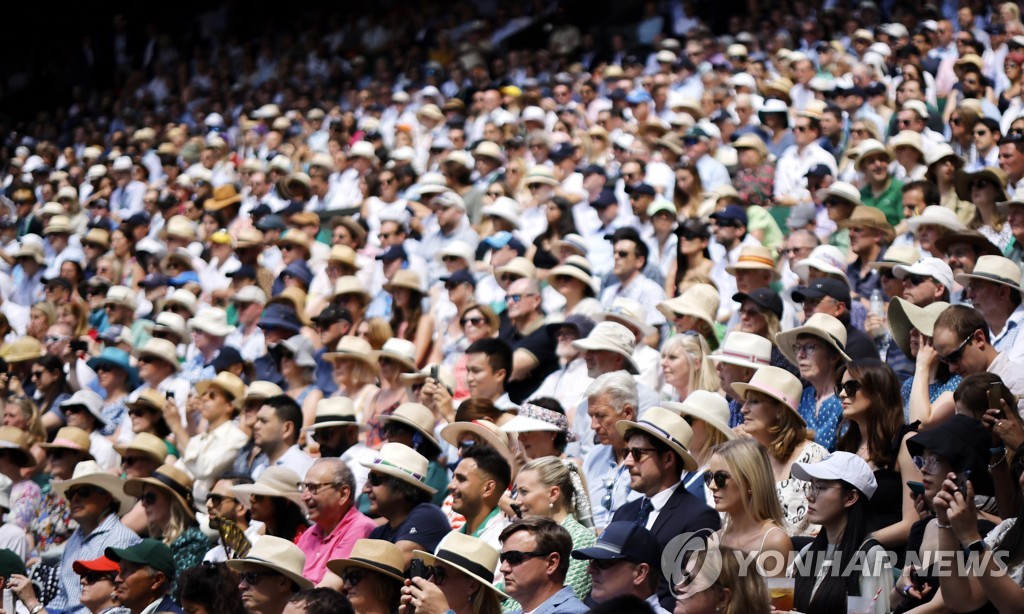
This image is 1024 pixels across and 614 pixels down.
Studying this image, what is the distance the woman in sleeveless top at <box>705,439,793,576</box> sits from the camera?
6.02 m

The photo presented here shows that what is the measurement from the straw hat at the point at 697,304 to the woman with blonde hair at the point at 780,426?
7.29 ft

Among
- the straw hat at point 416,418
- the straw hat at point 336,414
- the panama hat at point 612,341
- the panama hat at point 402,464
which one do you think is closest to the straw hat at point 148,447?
the straw hat at point 336,414

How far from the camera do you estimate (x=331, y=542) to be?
7.87 meters

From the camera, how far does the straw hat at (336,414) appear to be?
916 centimetres

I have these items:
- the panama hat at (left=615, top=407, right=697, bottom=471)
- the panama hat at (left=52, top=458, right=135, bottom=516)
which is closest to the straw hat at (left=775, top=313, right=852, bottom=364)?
the panama hat at (left=615, top=407, right=697, bottom=471)

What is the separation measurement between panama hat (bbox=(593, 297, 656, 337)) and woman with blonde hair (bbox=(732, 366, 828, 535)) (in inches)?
99.6

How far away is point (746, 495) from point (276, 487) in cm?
335

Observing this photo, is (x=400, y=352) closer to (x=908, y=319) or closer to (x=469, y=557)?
(x=908, y=319)

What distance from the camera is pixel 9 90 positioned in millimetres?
29891

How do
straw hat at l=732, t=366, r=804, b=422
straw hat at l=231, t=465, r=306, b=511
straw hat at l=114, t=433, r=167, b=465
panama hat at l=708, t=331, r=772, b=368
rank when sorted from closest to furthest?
straw hat at l=732, t=366, r=804, b=422 < panama hat at l=708, t=331, r=772, b=368 < straw hat at l=231, t=465, r=306, b=511 < straw hat at l=114, t=433, r=167, b=465

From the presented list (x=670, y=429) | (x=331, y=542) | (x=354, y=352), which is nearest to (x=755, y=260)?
(x=354, y=352)

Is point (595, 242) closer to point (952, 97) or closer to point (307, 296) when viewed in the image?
point (307, 296)

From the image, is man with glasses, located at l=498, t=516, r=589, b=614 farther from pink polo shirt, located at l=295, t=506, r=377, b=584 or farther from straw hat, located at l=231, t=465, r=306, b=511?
straw hat, located at l=231, t=465, r=306, b=511

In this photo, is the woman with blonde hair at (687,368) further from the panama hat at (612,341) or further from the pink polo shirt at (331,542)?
the pink polo shirt at (331,542)
